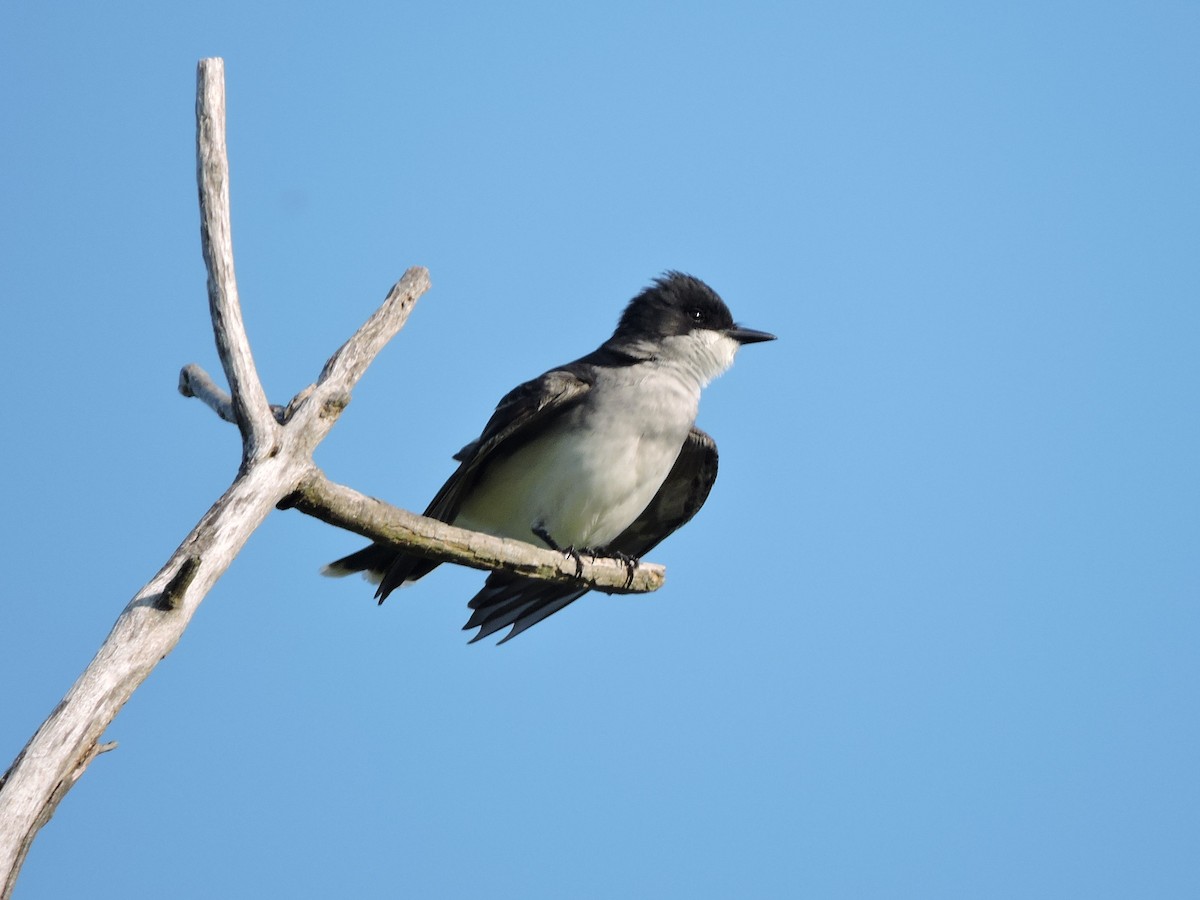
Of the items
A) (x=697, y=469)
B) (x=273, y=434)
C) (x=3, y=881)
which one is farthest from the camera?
(x=697, y=469)

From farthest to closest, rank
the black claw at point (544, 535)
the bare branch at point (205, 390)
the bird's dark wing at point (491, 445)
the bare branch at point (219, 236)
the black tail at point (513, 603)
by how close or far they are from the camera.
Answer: the black tail at point (513, 603), the black claw at point (544, 535), the bird's dark wing at point (491, 445), the bare branch at point (205, 390), the bare branch at point (219, 236)

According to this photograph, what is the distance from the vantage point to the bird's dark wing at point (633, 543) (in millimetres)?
8805

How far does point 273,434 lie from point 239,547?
1.79ft

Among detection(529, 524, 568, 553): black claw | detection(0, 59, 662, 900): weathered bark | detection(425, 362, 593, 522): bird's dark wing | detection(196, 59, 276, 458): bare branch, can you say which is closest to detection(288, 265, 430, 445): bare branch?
detection(0, 59, 662, 900): weathered bark

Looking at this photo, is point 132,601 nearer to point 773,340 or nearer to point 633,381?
point 633,381

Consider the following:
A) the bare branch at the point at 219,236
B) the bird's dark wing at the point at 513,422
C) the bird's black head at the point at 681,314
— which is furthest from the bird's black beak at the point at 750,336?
the bare branch at the point at 219,236

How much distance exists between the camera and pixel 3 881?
4.27m

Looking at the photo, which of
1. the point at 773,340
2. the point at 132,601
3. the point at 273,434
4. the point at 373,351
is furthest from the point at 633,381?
the point at 132,601

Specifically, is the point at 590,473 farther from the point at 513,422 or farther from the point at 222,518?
the point at 222,518

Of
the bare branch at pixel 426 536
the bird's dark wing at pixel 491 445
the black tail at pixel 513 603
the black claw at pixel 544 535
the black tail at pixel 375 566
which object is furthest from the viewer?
the black tail at pixel 513 603

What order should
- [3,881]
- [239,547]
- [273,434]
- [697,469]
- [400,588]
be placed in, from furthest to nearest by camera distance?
[697,469], [400,588], [273,434], [239,547], [3,881]

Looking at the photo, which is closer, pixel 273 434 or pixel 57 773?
pixel 57 773

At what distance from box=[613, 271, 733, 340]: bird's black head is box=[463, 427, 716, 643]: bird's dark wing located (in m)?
0.68

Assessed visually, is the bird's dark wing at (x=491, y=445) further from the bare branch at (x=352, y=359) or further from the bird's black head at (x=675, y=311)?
the bare branch at (x=352, y=359)
